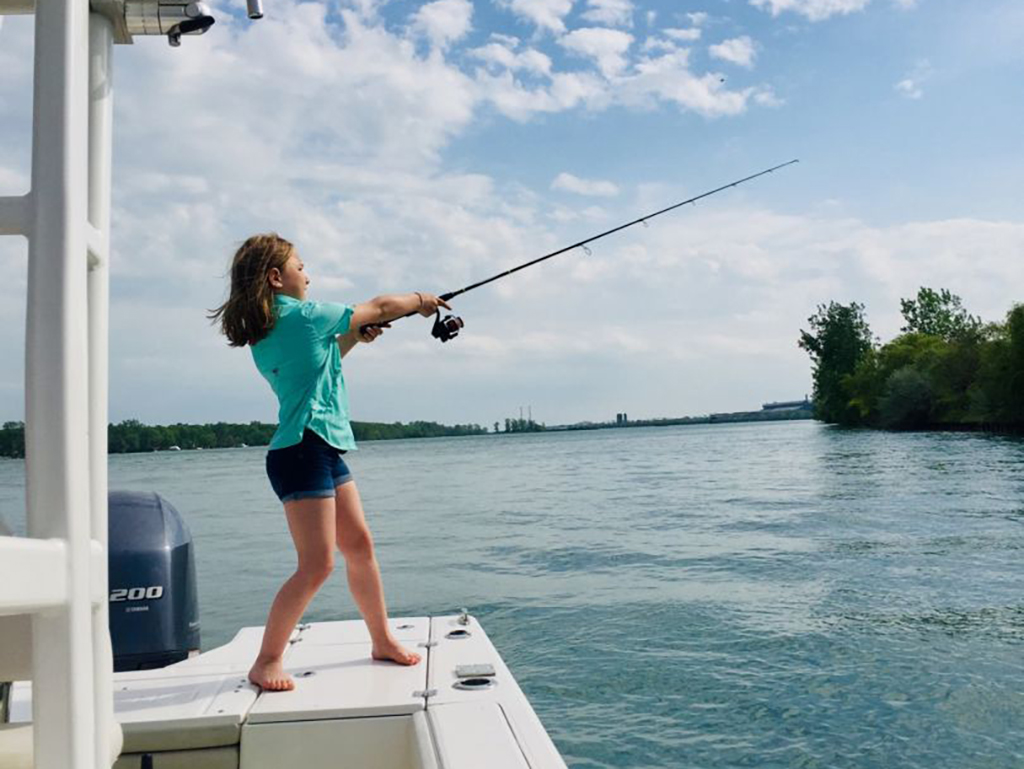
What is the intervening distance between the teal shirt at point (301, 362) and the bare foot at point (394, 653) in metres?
0.59

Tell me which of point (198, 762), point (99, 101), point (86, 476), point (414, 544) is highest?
point (99, 101)

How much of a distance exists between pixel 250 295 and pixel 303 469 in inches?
20.8

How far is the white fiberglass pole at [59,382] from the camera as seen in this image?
97 centimetres

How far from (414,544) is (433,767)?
453 inches

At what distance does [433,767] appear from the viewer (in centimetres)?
195

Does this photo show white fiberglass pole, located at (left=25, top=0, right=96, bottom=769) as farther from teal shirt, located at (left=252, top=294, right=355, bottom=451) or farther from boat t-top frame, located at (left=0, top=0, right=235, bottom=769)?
teal shirt, located at (left=252, top=294, right=355, bottom=451)

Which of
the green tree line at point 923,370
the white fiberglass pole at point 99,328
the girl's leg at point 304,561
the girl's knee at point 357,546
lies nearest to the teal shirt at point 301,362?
the girl's leg at point 304,561

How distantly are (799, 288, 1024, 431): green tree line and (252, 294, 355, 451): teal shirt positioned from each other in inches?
1894

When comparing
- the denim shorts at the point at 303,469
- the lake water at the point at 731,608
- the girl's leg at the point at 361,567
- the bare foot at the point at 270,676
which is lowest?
the lake water at the point at 731,608

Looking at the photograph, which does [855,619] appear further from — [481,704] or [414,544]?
[414,544]

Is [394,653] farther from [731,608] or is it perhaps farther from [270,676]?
[731,608]

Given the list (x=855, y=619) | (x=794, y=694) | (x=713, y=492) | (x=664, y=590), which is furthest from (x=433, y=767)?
(x=713, y=492)

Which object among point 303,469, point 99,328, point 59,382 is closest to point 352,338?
point 303,469

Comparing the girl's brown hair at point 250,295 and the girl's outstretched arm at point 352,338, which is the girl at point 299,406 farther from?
the girl's outstretched arm at point 352,338
